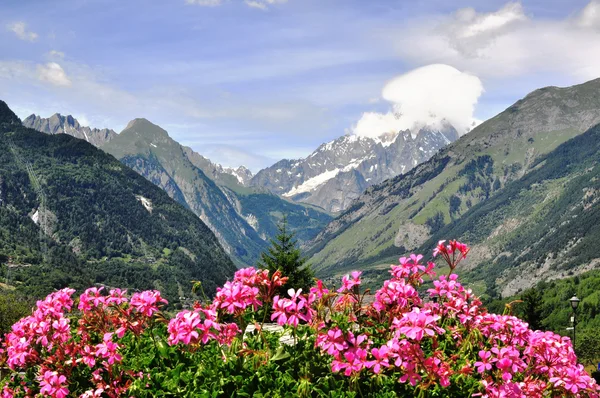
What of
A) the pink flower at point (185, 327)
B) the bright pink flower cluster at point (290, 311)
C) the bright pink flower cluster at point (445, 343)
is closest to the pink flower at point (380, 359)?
the bright pink flower cluster at point (445, 343)

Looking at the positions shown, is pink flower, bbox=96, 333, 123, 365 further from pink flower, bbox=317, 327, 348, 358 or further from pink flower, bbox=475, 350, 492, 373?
pink flower, bbox=475, 350, 492, 373

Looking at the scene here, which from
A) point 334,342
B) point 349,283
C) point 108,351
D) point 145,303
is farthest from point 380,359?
point 108,351

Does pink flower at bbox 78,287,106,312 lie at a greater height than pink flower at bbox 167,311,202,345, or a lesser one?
greater

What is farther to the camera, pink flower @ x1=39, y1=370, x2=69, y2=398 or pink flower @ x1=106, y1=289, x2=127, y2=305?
pink flower @ x1=106, y1=289, x2=127, y2=305

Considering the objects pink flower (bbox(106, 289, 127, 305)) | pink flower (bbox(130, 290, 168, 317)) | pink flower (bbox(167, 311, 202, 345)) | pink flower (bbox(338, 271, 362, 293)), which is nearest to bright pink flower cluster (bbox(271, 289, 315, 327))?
pink flower (bbox(338, 271, 362, 293))

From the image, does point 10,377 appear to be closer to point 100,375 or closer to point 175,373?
point 100,375

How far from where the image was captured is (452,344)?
21.7ft

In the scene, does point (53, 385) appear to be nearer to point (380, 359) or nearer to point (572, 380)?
→ point (380, 359)

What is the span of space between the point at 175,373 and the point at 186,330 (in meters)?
0.46

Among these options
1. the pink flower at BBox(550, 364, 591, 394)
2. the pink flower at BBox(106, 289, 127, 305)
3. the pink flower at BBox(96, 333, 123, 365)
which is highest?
the pink flower at BBox(106, 289, 127, 305)

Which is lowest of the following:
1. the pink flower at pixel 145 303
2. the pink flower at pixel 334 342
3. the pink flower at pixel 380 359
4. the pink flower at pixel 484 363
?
the pink flower at pixel 484 363

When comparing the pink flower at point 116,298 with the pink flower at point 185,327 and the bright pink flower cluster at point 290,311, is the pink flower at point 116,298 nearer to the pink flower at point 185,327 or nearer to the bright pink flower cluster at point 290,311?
the pink flower at point 185,327

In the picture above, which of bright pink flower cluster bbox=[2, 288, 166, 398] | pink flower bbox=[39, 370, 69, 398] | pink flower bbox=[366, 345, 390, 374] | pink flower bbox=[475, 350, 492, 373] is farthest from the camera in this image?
bright pink flower cluster bbox=[2, 288, 166, 398]

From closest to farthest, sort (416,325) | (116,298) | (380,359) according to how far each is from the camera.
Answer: (416,325) → (380,359) → (116,298)
